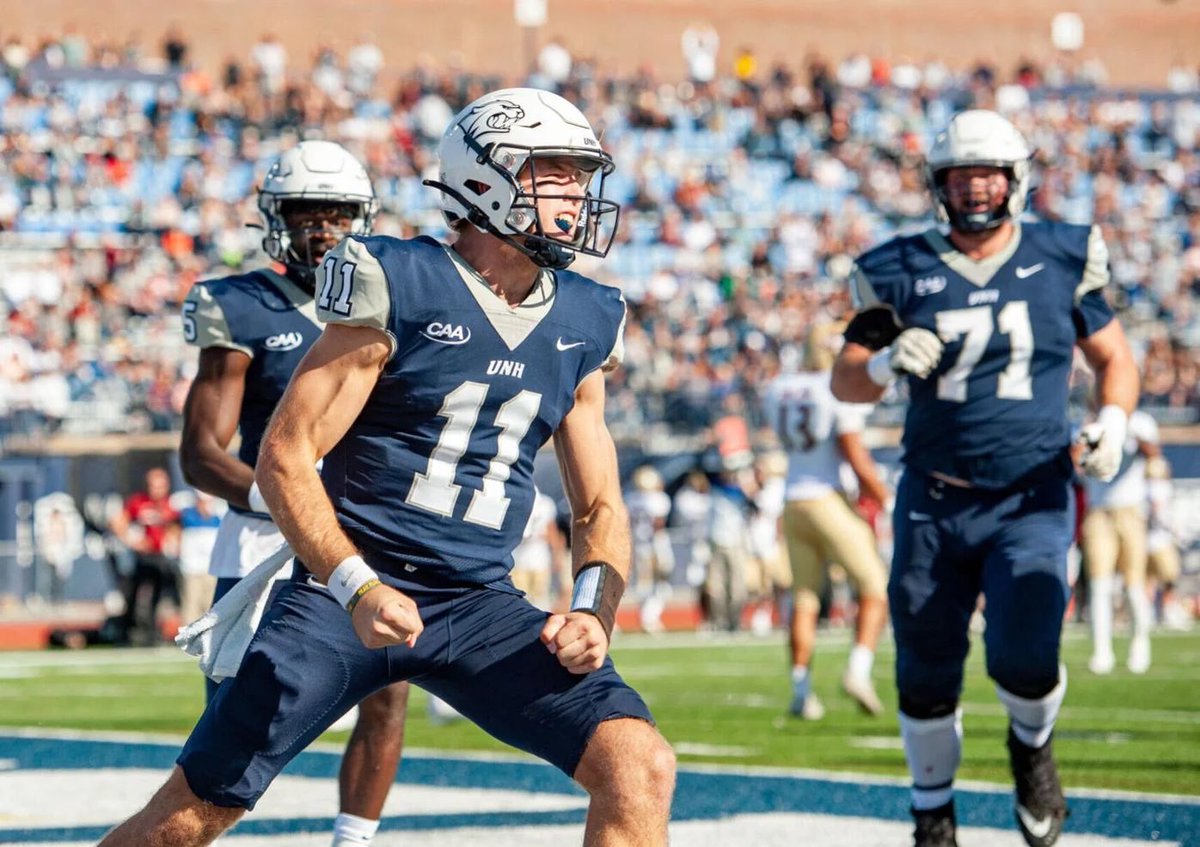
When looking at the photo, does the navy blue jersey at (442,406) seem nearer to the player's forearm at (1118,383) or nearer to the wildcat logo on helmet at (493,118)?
the wildcat logo on helmet at (493,118)

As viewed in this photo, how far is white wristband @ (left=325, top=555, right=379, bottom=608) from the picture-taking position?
3494 mm

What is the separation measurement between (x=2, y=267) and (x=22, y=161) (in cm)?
174

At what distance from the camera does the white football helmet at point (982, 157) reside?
5.55 metres

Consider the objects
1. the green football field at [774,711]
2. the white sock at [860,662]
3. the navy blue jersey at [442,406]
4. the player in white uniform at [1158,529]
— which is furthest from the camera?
the player in white uniform at [1158,529]

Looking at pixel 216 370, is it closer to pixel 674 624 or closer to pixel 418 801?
pixel 418 801

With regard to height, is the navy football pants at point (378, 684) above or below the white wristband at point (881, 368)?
below

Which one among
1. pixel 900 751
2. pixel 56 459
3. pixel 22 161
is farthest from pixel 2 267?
pixel 900 751

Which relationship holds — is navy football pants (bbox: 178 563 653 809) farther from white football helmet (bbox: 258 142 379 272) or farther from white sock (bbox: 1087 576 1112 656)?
white sock (bbox: 1087 576 1112 656)

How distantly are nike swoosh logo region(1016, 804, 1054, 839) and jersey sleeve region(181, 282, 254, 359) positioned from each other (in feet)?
8.04

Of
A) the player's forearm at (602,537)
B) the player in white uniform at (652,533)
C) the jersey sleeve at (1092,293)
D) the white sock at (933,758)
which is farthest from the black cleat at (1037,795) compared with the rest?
the player in white uniform at (652,533)

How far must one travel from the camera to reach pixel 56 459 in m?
19.0

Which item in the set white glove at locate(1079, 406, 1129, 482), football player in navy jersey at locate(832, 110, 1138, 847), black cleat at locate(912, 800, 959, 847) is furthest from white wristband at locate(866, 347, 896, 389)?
black cleat at locate(912, 800, 959, 847)

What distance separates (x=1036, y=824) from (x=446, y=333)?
2544 millimetres

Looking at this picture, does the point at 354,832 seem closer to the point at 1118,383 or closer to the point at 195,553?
the point at 1118,383
